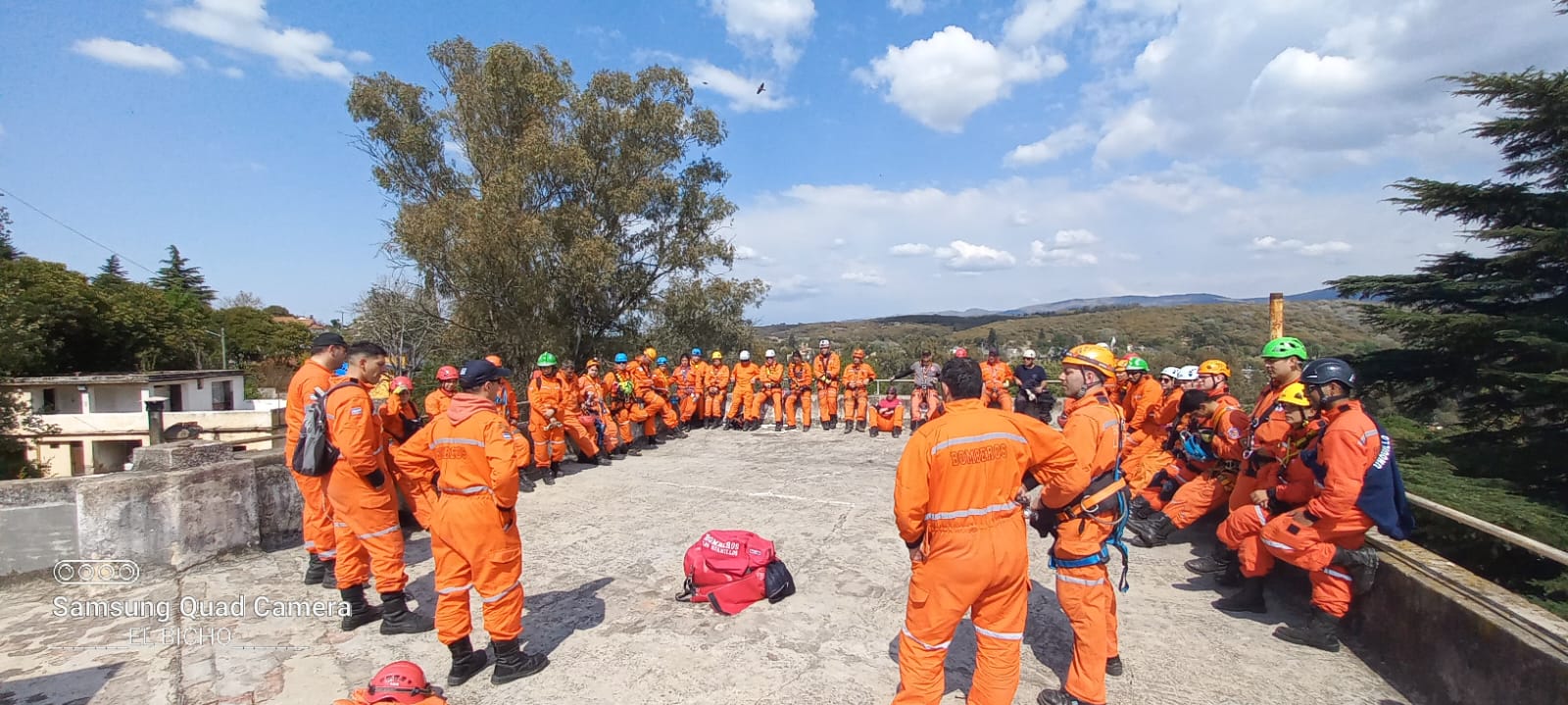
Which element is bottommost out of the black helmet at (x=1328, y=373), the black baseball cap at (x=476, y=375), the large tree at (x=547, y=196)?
the black helmet at (x=1328, y=373)

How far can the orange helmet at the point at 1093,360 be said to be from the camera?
357cm

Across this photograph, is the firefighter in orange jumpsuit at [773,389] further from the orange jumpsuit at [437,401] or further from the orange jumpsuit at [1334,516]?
the orange jumpsuit at [1334,516]

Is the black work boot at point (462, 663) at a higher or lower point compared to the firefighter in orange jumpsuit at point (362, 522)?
lower

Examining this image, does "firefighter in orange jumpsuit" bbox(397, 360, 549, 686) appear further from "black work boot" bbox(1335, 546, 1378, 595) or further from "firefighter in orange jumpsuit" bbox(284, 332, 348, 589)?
"black work boot" bbox(1335, 546, 1378, 595)

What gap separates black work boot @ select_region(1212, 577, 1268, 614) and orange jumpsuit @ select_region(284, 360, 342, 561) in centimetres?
586

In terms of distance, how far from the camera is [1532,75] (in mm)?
10117

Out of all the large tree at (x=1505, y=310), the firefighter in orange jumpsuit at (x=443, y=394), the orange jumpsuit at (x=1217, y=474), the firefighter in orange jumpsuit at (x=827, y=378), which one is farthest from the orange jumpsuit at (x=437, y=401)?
the large tree at (x=1505, y=310)

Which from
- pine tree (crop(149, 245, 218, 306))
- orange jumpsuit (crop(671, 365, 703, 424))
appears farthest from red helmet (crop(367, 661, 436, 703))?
pine tree (crop(149, 245, 218, 306))

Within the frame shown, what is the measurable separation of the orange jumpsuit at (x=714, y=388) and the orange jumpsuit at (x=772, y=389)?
2.37 feet

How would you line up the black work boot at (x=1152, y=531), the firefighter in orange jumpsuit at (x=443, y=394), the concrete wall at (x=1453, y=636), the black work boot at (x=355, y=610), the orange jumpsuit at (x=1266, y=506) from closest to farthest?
the concrete wall at (x=1453, y=636)
the orange jumpsuit at (x=1266, y=506)
the black work boot at (x=355, y=610)
the black work boot at (x=1152, y=531)
the firefighter in orange jumpsuit at (x=443, y=394)

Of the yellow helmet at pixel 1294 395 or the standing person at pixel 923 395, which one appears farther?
the standing person at pixel 923 395

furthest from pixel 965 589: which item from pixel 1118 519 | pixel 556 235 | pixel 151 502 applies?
pixel 556 235

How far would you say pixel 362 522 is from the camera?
4.03 meters

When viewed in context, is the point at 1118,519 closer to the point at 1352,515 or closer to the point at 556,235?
the point at 1352,515
